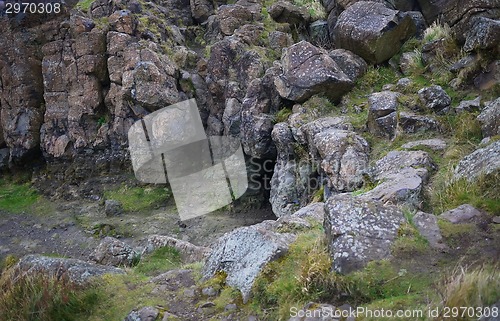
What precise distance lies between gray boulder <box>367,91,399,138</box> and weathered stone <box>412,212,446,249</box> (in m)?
6.34

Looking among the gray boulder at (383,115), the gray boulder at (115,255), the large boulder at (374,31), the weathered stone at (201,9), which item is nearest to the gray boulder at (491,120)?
the gray boulder at (383,115)

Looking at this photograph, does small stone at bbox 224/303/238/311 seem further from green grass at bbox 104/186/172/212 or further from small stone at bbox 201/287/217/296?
green grass at bbox 104/186/172/212

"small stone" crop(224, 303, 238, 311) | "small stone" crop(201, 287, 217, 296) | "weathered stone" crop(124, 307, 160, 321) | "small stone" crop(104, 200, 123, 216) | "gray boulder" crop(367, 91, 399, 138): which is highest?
"small stone" crop(224, 303, 238, 311)

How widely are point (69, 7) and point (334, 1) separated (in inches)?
576

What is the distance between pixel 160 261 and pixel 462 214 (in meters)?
6.41

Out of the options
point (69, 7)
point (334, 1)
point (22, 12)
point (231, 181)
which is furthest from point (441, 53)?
point (22, 12)

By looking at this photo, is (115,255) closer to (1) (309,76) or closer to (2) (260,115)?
(2) (260,115)

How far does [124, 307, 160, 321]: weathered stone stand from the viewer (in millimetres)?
6129

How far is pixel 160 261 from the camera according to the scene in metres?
10.2

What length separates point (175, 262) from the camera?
1027cm

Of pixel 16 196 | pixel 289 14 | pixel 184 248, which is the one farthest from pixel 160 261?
pixel 16 196

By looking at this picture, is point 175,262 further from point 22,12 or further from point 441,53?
point 22,12

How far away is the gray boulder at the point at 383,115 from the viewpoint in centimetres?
1255

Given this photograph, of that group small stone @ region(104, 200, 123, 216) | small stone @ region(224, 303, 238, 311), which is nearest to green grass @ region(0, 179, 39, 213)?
small stone @ region(104, 200, 123, 216)
